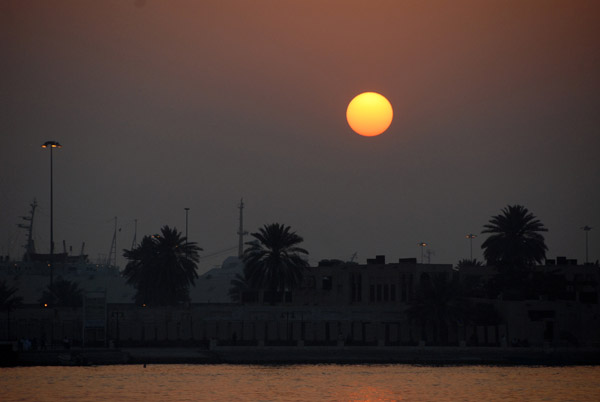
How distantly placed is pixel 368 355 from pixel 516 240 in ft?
90.7

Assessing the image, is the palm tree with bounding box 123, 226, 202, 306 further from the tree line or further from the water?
the water

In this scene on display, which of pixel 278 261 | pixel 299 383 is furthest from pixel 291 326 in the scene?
Result: pixel 299 383

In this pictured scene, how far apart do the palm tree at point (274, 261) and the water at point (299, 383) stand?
1816cm

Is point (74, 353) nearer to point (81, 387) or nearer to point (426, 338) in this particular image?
point (81, 387)

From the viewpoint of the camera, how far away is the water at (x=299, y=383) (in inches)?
3073

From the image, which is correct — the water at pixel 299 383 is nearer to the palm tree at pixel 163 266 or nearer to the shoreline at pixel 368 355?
the shoreline at pixel 368 355

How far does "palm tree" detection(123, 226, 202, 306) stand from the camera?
422ft

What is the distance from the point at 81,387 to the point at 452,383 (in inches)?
1215

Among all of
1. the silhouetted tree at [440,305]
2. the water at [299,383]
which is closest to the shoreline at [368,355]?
the water at [299,383]

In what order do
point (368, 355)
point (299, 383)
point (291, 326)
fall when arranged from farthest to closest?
point (291, 326)
point (368, 355)
point (299, 383)

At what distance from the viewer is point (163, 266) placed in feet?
420

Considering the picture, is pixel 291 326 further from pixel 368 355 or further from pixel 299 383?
pixel 299 383

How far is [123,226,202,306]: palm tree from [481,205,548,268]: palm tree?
38134mm

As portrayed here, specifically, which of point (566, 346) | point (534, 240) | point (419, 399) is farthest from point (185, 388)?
point (534, 240)
